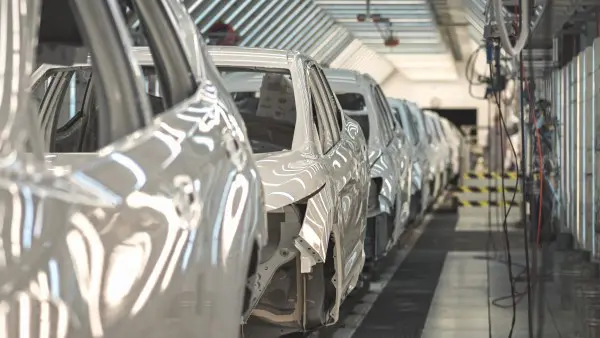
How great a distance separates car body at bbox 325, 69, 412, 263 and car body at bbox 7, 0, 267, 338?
6.34 meters

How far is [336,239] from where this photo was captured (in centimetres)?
618

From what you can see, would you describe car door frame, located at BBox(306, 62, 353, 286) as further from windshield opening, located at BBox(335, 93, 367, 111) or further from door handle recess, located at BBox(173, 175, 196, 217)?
windshield opening, located at BBox(335, 93, 367, 111)

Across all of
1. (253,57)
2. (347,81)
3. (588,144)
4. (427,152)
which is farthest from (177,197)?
(427,152)

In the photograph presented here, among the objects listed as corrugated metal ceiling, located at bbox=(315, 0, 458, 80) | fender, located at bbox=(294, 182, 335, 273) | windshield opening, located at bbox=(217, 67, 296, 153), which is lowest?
fender, located at bbox=(294, 182, 335, 273)

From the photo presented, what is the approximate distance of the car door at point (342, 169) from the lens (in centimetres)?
640

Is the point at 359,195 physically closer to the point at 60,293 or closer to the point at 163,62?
the point at 163,62

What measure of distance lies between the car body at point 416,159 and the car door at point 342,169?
19.2ft

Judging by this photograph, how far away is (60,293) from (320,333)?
5.80 metres

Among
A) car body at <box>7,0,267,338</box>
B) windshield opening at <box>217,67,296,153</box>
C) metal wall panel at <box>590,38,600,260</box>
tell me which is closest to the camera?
car body at <box>7,0,267,338</box>

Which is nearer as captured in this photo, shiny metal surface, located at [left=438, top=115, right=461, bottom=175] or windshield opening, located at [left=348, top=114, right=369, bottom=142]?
windshield opening, located at [left=348, top=114, right=369, bottom=142]

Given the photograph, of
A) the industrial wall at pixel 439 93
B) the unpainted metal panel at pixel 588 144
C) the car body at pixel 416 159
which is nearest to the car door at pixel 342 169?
the unpainted metal panel at pixel 588 144

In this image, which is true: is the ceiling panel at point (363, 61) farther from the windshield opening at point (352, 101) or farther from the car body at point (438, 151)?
the windshield opening at point (352, 101)

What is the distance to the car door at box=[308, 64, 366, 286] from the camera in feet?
21.0

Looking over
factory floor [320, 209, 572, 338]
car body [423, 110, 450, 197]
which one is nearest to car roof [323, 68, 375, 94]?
factory floor [320, 209, 572, 338]
